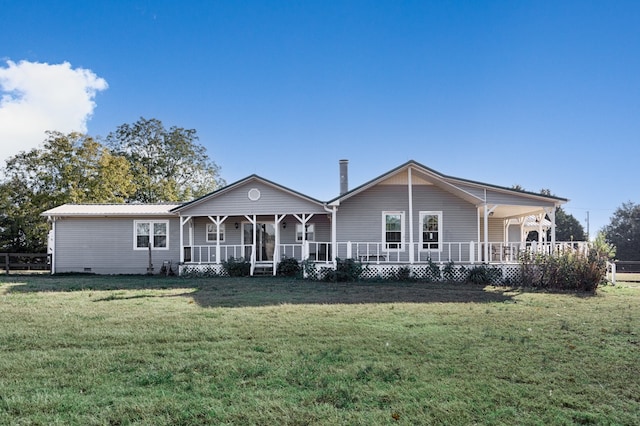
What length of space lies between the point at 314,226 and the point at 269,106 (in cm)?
686

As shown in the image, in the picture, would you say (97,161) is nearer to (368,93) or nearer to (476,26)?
(368,93)

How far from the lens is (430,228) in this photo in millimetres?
17781

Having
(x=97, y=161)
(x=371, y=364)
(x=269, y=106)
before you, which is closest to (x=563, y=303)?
(x=371, y=364)

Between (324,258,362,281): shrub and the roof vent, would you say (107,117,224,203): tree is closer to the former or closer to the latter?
the roof vent

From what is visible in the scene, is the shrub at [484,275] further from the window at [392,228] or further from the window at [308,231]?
the window at [308,231]

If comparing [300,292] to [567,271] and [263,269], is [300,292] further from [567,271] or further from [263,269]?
[567,271]

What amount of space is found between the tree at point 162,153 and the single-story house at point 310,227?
56.4 feet

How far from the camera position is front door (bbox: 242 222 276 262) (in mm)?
20219

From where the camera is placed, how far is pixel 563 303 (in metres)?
10.3

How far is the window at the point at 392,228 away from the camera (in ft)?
58.2

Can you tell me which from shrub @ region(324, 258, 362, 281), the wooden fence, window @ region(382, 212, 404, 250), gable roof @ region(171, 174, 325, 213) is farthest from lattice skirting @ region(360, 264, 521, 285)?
the wooden fence

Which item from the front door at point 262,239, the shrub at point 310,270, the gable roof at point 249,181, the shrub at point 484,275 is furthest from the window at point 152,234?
the shrub at point 484,275

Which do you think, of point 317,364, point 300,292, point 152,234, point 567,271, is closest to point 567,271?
point 567,271

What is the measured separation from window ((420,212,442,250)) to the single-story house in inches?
1.6
